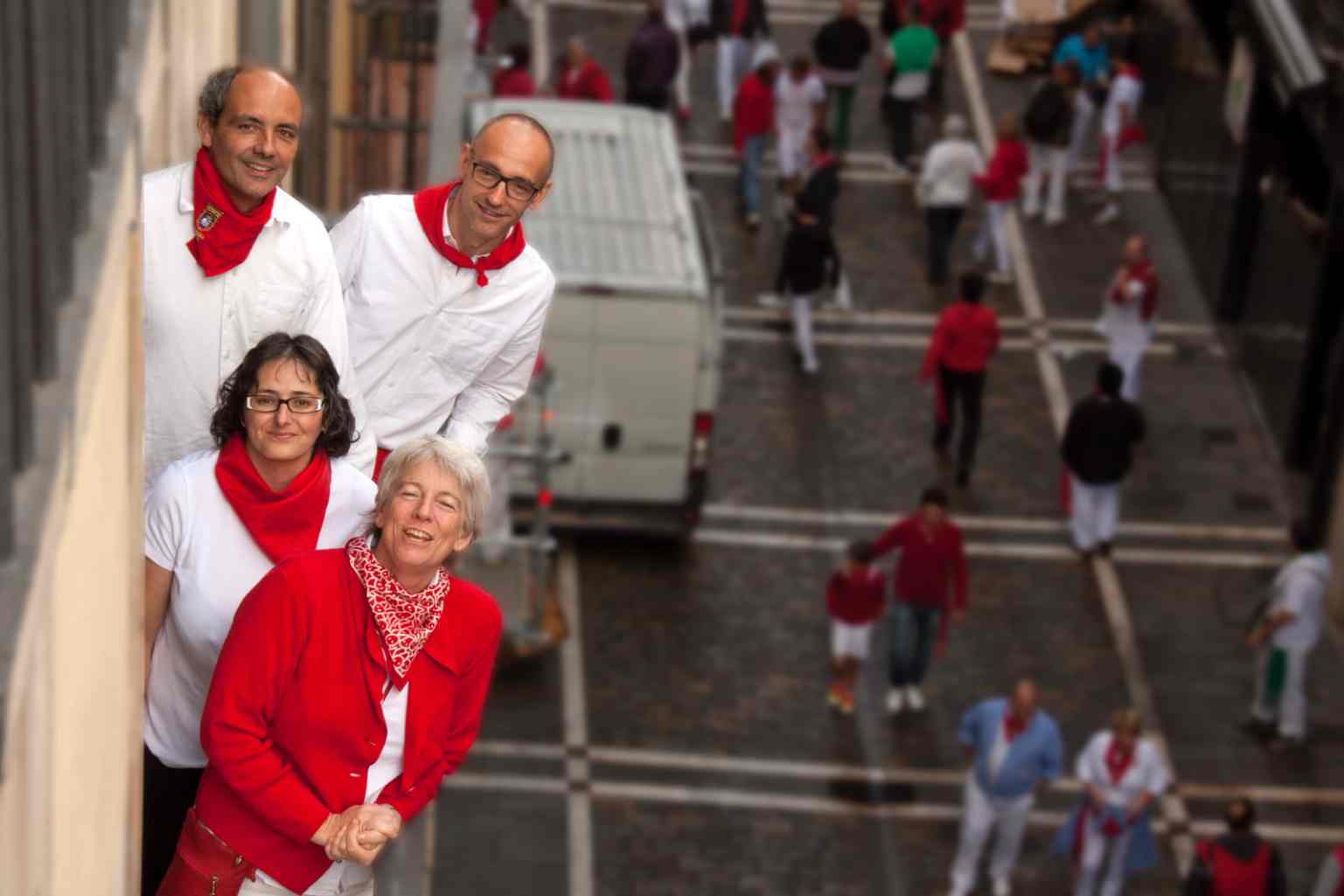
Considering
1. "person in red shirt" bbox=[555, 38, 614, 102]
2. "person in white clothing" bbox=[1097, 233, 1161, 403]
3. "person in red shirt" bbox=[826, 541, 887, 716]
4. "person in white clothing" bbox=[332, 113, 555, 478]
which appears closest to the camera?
"person in white clothing" bbox=[332, 113, 555, 478]

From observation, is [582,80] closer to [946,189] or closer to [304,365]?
[946,189]

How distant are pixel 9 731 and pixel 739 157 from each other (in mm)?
21480

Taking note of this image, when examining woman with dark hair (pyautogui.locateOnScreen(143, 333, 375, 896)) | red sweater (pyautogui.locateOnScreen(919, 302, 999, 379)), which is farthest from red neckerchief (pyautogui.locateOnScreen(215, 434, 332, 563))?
red sweater (pyautogui.locateOnScreen(919, 302, 999, 379))

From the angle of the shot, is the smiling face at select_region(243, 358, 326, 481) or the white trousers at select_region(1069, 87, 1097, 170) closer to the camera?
the smiling face at select_region(243, 358, 326, 481)

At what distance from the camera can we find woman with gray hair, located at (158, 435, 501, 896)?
496cm

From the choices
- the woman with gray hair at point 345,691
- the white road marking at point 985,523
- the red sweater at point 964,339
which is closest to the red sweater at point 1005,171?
the red sweater at point 964,339

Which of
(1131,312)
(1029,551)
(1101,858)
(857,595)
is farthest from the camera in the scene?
(1131,312)

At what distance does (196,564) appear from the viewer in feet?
17.2

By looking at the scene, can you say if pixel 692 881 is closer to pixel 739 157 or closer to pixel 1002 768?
pixel 1002 768

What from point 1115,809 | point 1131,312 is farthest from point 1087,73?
point 1115,809

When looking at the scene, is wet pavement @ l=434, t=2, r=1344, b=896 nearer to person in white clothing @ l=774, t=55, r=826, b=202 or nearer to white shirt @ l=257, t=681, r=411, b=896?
person in white clothing @ l=774, t=55, r=826, b=202

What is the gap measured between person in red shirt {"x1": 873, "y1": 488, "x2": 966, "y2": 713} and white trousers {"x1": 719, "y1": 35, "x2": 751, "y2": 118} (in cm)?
1050

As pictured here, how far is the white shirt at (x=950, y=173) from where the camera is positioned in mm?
22266

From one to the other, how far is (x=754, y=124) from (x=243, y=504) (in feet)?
62.3
